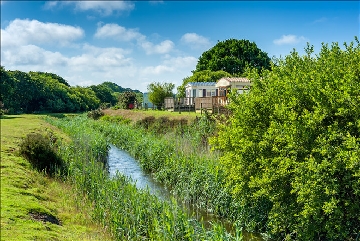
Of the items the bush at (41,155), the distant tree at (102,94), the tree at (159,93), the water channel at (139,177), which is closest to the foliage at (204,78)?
the tree at (159,93)

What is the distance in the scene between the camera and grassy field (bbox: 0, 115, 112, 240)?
27.7 ft

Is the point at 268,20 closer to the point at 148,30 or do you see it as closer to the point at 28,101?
the point at 148,30

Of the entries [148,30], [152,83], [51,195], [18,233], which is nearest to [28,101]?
[152,83]

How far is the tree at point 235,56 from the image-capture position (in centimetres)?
6894

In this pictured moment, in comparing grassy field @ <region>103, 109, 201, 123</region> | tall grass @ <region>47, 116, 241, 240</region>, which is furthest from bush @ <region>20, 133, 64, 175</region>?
grassy field @ <region>103, 109, 201, 123</region>

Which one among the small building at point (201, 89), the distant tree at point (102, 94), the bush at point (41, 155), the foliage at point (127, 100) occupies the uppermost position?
the distant tree at point (102, 94)

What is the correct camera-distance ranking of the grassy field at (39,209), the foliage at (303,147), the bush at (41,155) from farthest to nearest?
the bush at (41,155) → the grassy field at (39,209) → the foliage at (303,147)

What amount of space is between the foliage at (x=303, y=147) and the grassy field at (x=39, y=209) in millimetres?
4665

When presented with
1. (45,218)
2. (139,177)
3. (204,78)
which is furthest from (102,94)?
(45,218)

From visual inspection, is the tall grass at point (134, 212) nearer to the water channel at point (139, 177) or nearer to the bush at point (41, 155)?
the bush at point (41, 155)

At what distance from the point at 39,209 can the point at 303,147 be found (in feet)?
25.0

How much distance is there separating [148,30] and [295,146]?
12.3m

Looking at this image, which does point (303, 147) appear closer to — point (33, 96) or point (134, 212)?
point (134, 212)

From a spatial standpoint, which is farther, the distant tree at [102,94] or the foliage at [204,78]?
the distant tree at [102,94]
